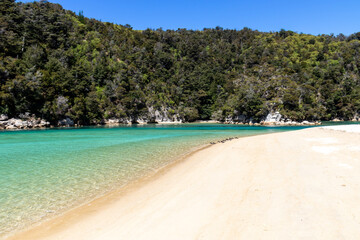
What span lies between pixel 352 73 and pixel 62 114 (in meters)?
110

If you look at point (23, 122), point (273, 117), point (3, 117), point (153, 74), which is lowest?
point (23, 122)

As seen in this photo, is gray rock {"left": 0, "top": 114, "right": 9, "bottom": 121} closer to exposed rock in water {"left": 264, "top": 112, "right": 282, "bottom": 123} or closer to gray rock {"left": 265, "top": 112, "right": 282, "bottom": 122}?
exposed rock in water {"left": 264, "top": 112, "right": 282, "bottom": 123}

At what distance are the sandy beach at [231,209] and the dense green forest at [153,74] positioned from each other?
174 ft

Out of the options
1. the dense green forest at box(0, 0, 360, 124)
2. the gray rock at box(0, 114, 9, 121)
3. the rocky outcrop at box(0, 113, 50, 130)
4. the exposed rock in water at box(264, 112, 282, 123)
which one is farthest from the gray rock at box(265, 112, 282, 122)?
the gray rock at box(0, 114, 9, 121)

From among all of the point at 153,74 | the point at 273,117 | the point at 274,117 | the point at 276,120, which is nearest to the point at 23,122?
the point at 153,74

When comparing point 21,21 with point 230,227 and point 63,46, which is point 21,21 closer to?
point 63,46

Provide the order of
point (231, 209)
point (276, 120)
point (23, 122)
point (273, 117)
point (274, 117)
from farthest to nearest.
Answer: point (273, 117)
point (274, 117)
point (276, 120)
point (23, 122)
point (231, 209)

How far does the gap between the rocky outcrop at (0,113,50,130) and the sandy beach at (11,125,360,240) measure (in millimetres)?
53120

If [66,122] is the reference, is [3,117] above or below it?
above

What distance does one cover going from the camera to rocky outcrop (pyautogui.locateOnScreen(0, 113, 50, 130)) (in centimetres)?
4722

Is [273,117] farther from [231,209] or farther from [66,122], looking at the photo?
[231,209]

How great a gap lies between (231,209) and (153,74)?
9528cm

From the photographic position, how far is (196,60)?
11919cm

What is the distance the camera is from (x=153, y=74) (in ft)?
318
